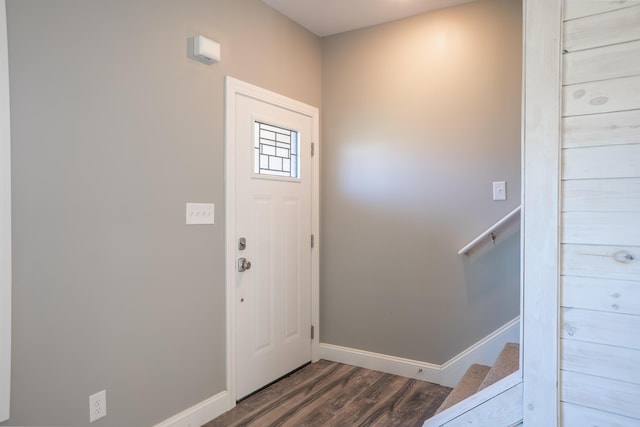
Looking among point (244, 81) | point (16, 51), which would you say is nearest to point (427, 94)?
point (244, 81)

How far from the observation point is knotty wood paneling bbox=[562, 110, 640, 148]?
1.31 metres

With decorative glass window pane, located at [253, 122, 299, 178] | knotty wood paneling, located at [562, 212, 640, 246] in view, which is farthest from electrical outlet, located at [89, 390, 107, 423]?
knotty wood paneling, located at [562, 212, 640, 246]

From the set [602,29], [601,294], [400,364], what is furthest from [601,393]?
[400,364]

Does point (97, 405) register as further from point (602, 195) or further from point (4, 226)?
point (602, 195)

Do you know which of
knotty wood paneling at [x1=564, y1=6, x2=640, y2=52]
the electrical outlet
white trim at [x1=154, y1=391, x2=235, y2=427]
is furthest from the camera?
white trim at [x1=154, y1=391, x2=235, y2=427]

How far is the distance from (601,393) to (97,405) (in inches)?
81.2

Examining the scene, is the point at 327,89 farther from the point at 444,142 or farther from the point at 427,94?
the point at 444,142

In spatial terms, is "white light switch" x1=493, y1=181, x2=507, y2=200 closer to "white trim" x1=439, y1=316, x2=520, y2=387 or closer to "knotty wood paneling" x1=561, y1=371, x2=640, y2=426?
"white trim" x1=439, y1=316, x2=520, y2=387

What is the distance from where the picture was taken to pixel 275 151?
296 centimetres

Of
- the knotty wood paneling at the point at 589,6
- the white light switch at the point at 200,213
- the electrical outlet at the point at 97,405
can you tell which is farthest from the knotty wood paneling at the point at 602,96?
the electrical outlet at the point at 97,405

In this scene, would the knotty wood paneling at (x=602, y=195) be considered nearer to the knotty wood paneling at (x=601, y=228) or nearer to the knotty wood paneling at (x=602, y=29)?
the knotty wood paneling at (x=601, y=228)

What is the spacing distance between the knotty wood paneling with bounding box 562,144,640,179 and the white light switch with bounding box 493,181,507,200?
134cm

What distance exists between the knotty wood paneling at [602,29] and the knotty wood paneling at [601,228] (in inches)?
22.5

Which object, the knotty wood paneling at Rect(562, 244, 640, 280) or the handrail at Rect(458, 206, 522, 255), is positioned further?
the handrail at Rect(458, 206, 522, 255)
